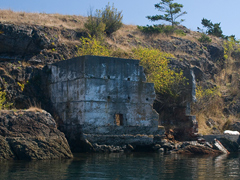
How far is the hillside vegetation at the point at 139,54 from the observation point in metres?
20.4

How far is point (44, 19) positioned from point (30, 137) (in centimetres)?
1297

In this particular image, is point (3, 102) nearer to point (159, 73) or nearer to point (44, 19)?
point (159, 73)

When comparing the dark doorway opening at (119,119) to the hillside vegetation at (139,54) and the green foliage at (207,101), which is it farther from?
the green foliage at (207,101)

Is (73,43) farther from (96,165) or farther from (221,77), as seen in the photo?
(221,77)

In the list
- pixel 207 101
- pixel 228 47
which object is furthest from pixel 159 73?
pixel 228 47

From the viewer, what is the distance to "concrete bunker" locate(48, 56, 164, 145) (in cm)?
1767

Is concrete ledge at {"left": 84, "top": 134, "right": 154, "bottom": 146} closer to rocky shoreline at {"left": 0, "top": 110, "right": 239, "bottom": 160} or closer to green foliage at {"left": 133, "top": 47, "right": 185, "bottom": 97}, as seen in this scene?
rocky shoreline at {"left": 0, "top": 110, "right": 239, "bottom": 160}

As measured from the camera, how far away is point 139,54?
23266 mm

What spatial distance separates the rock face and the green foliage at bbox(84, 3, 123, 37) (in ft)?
36.1

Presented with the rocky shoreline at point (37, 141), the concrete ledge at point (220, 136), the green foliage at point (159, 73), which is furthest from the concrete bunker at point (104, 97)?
Result: the green foliage at point (159, 73)

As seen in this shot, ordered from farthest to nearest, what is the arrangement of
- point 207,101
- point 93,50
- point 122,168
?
1. point 207,101
2. point 93,50
3. point 122,168

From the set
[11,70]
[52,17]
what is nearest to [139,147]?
[11,70]

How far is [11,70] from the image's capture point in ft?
65.7

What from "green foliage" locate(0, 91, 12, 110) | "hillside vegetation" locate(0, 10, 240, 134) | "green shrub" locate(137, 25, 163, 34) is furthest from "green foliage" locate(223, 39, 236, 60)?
→ "green foliage" locate(0, 91, 12, 110)
